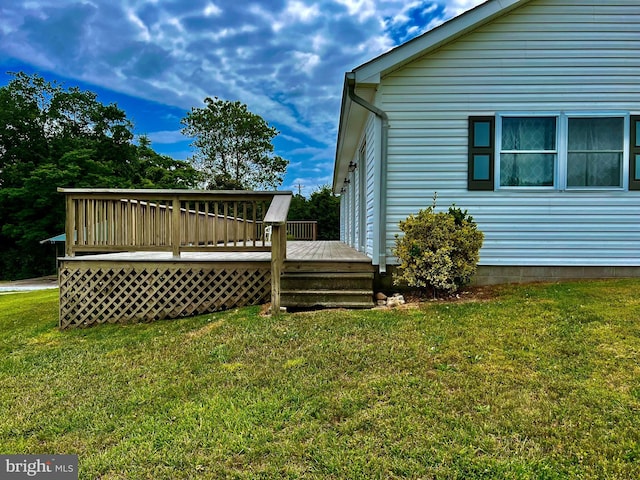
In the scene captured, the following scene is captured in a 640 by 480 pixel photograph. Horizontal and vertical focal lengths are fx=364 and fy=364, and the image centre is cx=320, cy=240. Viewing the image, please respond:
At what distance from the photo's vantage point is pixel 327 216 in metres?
22.3

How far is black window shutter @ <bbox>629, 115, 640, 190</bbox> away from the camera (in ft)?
17.6

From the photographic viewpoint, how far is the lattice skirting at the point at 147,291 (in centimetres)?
511

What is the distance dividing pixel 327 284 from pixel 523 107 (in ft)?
13.0

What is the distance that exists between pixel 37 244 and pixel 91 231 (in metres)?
25.9

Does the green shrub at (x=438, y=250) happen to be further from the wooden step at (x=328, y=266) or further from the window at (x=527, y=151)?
the window at (x=527, y=151)

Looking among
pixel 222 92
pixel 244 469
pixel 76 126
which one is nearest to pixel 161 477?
pixel 244 469

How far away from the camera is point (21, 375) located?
3363 mm

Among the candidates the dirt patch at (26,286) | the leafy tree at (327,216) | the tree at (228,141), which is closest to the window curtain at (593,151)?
the leafy tree at (327,216)

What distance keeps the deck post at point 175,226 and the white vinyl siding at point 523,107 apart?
3.06m

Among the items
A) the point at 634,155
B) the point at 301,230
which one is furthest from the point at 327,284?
the point at 301,230

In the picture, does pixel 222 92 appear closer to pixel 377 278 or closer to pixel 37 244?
pixel 37 244

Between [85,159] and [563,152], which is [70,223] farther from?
[85,159]

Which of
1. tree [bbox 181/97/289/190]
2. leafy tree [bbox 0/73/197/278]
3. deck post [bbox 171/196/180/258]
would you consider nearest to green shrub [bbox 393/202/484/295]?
A: deck post [bbox 171/196/180/258]

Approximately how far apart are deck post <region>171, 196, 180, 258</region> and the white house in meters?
2.86
